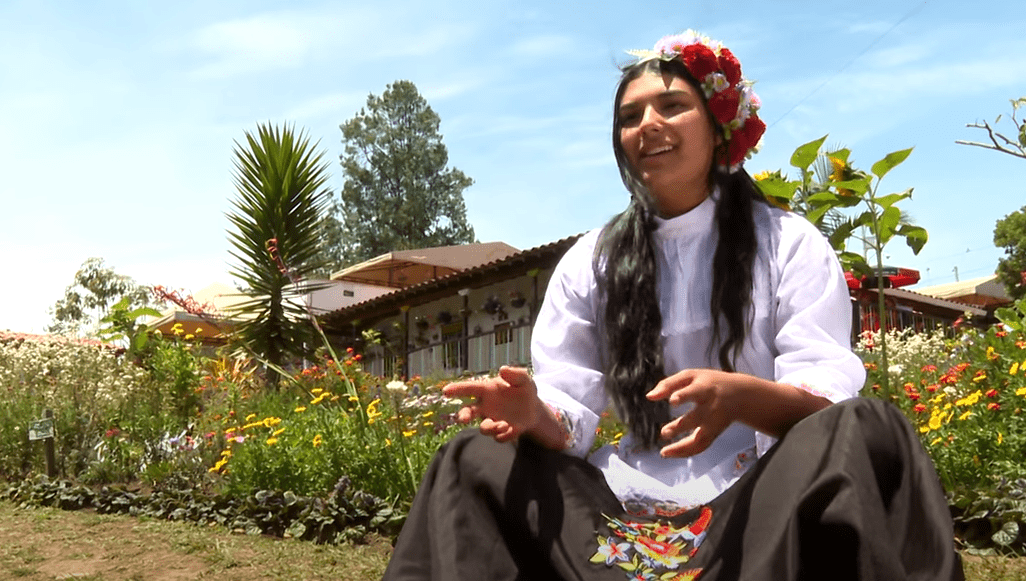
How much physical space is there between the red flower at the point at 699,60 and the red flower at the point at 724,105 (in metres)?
0.06

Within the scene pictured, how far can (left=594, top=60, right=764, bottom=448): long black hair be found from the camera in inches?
87.5

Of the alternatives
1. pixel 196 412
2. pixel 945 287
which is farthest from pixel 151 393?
pixel 945 287

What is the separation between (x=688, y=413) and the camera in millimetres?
1788

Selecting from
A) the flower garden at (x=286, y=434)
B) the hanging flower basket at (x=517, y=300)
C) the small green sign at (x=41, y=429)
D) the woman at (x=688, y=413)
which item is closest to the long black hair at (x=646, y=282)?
the woman at (x=688, y=413)

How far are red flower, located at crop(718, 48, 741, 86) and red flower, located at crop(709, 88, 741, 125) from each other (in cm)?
4

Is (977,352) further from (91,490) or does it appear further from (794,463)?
(91,490)

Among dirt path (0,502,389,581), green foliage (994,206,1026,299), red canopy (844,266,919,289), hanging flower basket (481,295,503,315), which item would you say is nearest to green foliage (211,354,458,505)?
dirt path (0,502,389,581)

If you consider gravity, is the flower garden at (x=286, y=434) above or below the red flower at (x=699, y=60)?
below

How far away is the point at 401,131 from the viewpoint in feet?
121

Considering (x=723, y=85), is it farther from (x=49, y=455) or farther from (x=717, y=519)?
(x=49, y=455)

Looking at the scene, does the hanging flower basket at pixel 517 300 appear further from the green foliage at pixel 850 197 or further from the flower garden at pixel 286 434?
the green foliage at pixel 850 197

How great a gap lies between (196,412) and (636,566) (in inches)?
300

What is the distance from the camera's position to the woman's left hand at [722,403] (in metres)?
1.74

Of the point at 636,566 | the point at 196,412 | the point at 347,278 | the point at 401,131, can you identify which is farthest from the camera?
the point at 401,131
